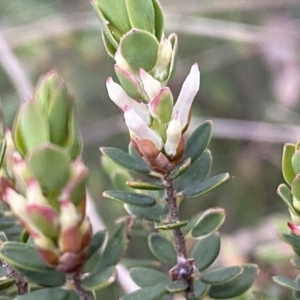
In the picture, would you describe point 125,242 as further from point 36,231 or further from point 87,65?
point 87,65

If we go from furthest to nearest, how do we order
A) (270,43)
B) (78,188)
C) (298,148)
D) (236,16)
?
1. (236,16)
2. (270,43)
3. (298,148)
4. (78,188)

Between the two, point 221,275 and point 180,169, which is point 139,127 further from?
point 221,275

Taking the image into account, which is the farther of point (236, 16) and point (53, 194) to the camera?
point (236, 16)

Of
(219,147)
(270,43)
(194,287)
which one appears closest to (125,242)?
(194,287)

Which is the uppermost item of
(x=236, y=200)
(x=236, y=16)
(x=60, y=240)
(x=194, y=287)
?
(x=60, y=240)

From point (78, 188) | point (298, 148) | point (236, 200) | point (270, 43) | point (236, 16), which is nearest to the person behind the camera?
point (78, 188)

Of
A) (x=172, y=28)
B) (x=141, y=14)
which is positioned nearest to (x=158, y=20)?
(x=141, y=14)

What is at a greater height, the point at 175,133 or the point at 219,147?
the point at 175,133
